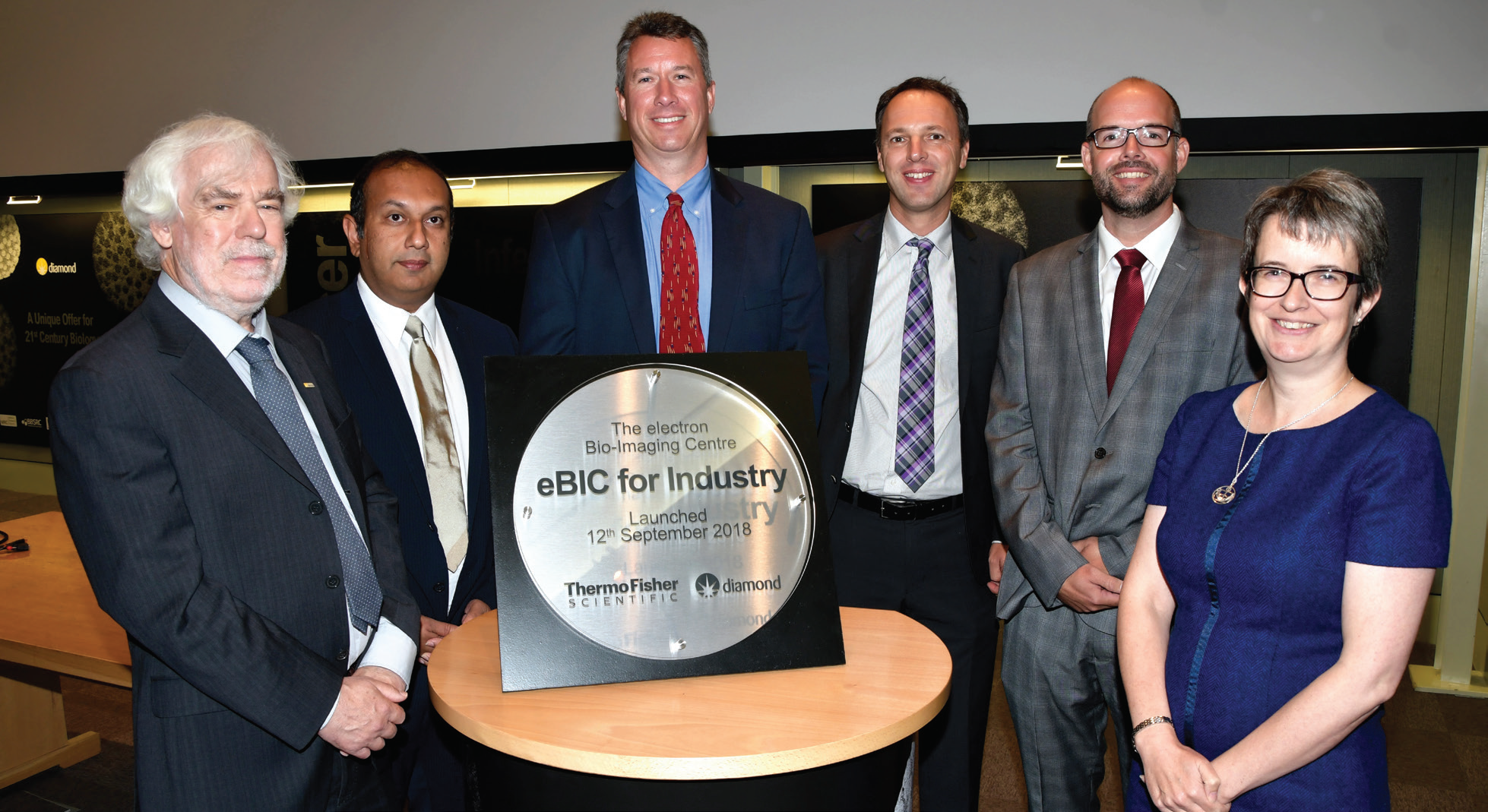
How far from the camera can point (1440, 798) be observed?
3357 mm

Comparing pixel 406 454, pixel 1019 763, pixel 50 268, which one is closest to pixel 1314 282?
pixel 406 454

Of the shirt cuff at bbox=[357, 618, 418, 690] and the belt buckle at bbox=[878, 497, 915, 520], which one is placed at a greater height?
the belt buckle at bbox=[878, 497, 915, 520]

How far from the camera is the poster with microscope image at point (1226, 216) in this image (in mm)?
4191

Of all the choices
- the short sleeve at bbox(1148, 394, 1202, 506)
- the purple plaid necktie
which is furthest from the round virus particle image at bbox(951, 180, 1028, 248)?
the short sleeve at bbox(1148, 394, 1202, 506)

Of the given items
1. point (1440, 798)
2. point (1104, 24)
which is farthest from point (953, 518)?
point (1104, 24)

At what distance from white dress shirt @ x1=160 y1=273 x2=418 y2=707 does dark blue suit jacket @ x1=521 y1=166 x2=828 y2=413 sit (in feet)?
1.60

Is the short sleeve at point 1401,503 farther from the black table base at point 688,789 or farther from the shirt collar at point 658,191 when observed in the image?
the shirt collar at point 658,191

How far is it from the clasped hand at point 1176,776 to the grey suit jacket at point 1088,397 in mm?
591

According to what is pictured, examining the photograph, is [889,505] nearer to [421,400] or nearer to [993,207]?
[421,400]

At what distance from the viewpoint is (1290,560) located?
1545 mm

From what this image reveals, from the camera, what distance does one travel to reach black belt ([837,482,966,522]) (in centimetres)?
263

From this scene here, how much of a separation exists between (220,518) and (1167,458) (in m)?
1.76

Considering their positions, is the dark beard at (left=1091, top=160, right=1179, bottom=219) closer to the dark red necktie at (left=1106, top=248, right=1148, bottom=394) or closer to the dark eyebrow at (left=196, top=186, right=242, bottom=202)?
the dark red necktie at (left=1106, top=248, right=1148, bottom=394)

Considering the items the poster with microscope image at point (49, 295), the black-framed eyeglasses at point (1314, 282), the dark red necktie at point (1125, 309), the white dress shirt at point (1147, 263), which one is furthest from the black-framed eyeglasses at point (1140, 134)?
the poster with microscope image at point (49, 295)
